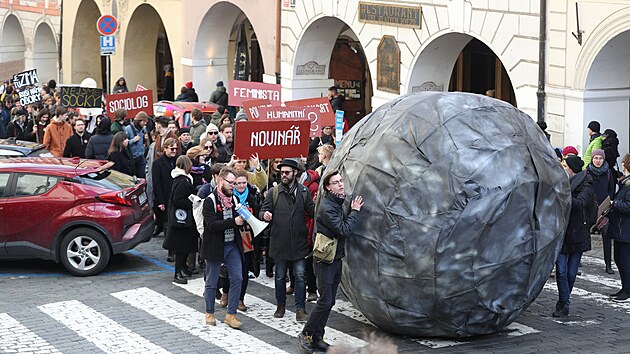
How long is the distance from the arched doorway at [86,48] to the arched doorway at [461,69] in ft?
47.1

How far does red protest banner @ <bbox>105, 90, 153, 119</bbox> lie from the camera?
1997 cm

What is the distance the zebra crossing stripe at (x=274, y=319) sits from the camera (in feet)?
38.7

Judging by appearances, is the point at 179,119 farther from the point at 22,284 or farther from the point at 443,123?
the point at 443,123

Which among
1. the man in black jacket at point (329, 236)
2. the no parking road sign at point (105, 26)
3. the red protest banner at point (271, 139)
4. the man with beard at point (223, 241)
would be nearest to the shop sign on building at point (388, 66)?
the no parking road sign at point (105, 26)

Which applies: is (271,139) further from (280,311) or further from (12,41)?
(12,41)

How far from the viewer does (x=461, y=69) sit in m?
26.8

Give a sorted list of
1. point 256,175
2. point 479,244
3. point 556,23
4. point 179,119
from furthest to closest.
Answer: point 179,119 < point 556,23 < point 256,175 < point 479,244

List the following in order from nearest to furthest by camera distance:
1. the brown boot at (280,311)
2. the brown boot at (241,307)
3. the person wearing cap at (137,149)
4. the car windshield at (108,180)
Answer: the brown boot at (280,311)
the brown boot at (241,307)
the car windshield at (108,180)
the person wearing cap at (137,149)

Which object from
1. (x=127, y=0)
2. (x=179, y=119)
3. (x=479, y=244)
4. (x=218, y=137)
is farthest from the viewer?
(x=127, y=0)

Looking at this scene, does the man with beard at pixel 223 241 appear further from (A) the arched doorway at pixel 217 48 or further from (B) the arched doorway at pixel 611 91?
(A) the arched doorway at pixel 217 48

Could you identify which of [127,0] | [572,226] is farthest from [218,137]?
[127,0]

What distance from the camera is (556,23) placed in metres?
19.5

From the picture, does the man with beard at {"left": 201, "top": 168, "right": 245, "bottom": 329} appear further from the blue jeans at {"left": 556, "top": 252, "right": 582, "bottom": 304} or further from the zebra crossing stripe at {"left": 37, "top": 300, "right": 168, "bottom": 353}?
the blue jeans at {"left": 556, "top": 252, "right": 582, "bottom": 304}

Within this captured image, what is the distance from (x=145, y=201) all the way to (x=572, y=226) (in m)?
5.64
